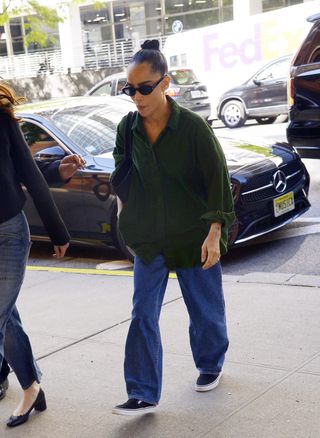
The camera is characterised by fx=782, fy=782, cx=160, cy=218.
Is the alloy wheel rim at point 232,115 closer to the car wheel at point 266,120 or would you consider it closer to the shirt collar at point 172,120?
the car wheel at point 266,120

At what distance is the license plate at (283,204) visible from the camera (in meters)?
7.20

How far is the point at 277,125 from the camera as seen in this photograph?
60.6ft

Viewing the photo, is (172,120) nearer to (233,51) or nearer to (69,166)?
(69,166)

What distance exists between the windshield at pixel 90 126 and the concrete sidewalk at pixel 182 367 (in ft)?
6.42

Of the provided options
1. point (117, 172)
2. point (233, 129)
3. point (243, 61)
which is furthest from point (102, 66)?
point (117, 172)

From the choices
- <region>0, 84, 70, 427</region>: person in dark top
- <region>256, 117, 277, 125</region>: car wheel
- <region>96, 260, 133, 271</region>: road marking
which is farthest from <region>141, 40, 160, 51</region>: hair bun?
<region>256, 117, 277, 125</region>: car wheel

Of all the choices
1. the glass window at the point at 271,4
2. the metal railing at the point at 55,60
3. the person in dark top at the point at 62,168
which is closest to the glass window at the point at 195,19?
the metal railing at the point at 55,60

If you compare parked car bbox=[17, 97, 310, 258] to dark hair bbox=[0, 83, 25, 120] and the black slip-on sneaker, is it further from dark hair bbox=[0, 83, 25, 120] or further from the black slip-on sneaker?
dark hair bbox=[0, 83, 25, 120]

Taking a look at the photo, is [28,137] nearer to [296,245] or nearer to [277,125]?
[296,245]

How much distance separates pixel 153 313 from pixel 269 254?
355cm

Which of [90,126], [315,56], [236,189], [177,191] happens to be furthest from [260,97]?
[177,191]

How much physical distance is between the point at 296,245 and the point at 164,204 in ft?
12.4

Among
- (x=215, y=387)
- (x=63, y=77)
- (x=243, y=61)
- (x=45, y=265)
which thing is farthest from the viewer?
(x=63, y=77)

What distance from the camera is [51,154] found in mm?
7727
